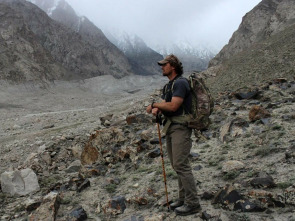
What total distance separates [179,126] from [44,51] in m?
107

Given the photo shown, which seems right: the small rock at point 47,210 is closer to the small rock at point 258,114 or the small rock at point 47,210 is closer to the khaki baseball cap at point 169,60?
the khaki baseball cap at point 169,60

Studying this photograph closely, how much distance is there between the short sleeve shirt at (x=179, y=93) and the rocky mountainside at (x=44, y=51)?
88.5 m

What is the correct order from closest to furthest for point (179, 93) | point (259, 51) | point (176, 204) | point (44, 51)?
1. point (179, 93)
2. point (176, 204)
3. point (259, 51)
4. point (44, 51)

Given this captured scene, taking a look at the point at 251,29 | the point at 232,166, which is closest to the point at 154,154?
the point at 232,166

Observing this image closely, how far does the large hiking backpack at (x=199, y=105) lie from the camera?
4367 mm

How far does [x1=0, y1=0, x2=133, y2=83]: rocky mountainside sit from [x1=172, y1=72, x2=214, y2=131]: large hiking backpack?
291 ft

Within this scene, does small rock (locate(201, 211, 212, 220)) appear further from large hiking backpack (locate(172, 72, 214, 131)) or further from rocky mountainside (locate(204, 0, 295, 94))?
rocky mountainside (locate(204, 0, 295, 94))

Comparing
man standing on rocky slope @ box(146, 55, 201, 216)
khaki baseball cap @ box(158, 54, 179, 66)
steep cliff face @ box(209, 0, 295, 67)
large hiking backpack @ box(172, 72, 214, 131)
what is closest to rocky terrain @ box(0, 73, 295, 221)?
man standing on rocky slope @ box(146, 55, 201, 216)

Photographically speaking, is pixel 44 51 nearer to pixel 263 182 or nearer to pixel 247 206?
pixel 263 182

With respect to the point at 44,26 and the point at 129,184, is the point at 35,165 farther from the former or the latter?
the point at 44,26

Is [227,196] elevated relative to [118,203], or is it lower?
elevated

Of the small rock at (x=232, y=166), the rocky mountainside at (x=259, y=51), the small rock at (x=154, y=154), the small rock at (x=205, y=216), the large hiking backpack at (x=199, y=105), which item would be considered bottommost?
the small rock at (x=205, y=216)

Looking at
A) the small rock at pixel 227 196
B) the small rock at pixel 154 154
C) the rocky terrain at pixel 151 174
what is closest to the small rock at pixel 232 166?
the rocky terrain at pixel 151 174

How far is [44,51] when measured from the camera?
340ft
